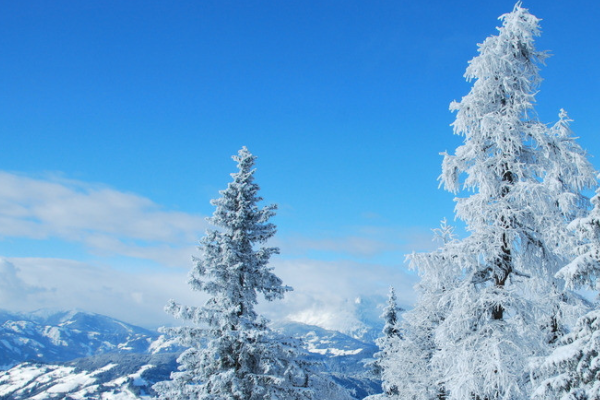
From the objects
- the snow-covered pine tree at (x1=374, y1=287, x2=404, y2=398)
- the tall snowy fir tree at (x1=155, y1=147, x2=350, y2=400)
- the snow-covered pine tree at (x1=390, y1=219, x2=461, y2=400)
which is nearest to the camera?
the tall snowy fir tree at (x1=155, y1=147, x2=350, y2=400)

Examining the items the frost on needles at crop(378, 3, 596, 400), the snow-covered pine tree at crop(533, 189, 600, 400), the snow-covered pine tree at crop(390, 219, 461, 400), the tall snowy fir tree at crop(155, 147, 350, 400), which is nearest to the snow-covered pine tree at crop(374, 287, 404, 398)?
the snow-covered pine tree at crop(390, 219, 461, 400)

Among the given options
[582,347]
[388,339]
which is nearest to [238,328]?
[582,347]

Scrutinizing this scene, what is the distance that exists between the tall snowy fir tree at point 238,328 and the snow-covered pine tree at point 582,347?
34.7 feet

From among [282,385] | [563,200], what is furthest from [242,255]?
[563,200]

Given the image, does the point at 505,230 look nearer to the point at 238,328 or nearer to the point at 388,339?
the point at 238,328

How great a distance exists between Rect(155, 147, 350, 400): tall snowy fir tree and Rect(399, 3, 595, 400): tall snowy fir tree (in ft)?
26.4

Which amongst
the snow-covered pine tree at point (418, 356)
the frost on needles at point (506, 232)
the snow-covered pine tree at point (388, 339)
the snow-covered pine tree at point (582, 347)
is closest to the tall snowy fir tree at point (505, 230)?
the frost on needles at point (506, 232)

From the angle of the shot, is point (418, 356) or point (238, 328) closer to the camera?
point (238, 328)

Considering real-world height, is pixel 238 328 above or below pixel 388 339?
below

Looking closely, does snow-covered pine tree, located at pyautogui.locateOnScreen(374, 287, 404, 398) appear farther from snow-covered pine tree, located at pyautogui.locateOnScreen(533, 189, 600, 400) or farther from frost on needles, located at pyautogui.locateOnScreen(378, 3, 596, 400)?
snow-covered pine tree, located at pyautogui.locateOnScreen(533, 189, 600, 400)

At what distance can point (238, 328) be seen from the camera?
1680 cm

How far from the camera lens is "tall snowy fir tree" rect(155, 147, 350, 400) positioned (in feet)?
54.6

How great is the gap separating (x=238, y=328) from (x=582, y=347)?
12.0 meters

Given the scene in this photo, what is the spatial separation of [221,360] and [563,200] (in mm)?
13693
